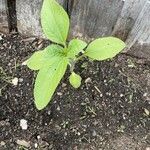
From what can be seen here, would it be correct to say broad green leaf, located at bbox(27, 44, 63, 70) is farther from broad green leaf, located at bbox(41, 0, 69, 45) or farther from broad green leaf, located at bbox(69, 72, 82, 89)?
broad green leaf, located at bbox(69, 72, 82, 89)

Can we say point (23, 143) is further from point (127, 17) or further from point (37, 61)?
point (127, 17)

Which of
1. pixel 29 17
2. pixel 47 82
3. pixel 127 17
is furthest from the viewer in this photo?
pixel 29 17

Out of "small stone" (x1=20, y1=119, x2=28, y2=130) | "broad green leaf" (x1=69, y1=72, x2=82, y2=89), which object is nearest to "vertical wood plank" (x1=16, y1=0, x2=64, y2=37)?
"broad green leaf" (x1=69, y1=72, x2=82, y2=89)

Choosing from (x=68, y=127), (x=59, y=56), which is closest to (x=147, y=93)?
(x=68, y=127)

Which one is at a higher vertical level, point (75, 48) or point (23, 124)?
point (75, 48)

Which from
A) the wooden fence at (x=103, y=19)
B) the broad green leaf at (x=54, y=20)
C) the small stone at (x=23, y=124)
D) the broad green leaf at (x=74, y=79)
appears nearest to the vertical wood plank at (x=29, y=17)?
the wooden fence at (x=103, y=19)

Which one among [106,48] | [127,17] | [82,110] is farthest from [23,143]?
[127,17]
